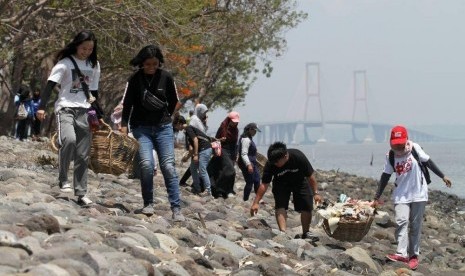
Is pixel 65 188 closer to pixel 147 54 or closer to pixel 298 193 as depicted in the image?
pixel 147 54

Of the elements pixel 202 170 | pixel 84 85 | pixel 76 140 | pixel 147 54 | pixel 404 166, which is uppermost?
pixel 147 54

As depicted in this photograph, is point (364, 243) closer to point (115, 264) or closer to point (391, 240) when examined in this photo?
point (391, 240)

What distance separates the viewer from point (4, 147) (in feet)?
62.9

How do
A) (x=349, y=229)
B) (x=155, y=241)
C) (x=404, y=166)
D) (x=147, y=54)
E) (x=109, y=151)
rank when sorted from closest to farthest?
1. (x=155, y=241)
2. (x=147, y=54)
3. (x=404, y=166)
4. (x=349, y=229)
5. (x=109, y=151)

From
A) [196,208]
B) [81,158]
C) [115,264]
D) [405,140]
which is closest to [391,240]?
[196,208]

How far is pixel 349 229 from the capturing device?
10539mm

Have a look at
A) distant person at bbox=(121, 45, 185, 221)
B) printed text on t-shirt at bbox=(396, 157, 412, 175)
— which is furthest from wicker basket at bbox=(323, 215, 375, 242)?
distant person at bbox=(121, 45, 185, 221)

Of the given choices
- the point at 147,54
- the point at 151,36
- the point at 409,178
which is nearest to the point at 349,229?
the point at 409,178

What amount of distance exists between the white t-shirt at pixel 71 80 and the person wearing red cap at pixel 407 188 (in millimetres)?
3102

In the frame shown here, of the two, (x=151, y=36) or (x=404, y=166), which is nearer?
(x=404, y=166)

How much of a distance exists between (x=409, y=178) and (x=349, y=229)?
0.94m

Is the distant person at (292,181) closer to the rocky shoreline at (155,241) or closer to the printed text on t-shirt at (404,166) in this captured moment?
the rocky shoreline at (155,241)

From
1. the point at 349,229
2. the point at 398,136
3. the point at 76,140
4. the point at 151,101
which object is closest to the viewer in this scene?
the point at 151,101

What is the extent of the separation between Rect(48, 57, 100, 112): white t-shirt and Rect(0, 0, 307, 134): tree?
34.0 ft
